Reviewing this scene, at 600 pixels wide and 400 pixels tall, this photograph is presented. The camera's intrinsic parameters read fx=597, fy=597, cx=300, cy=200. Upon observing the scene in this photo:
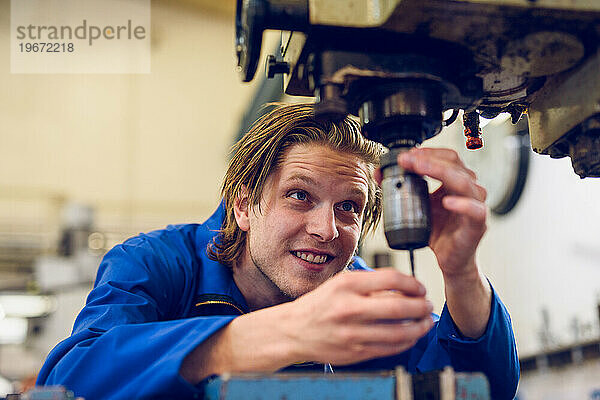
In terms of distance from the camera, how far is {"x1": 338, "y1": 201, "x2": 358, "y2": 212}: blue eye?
3.93 feet

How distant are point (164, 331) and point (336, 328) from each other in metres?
0.23

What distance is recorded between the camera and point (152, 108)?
6.08 m

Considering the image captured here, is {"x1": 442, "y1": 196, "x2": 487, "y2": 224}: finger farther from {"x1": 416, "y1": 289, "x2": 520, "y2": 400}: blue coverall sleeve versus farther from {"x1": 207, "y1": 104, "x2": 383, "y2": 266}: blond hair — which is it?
{"x1": 207, "y1": 104, "x2": 383, "y2": 266}: blond hair

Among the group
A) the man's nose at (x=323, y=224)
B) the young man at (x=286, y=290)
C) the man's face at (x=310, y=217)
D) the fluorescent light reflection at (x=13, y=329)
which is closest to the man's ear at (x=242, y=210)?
the young man at (x=286, y=290)

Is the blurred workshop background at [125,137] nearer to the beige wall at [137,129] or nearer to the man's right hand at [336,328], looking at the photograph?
the beige wall at [137,129]

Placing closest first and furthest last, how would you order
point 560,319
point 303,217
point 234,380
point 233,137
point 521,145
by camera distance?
point 234,380
point 303,217
point 560,319
point 521,145
point 233,137

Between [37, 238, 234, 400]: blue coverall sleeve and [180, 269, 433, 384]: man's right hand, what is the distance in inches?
1.4

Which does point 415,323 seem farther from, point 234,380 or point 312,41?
point 312,41

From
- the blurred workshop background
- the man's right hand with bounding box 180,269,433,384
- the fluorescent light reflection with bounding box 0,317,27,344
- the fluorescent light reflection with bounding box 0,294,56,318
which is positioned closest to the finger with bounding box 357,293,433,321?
the man's right hand with bounding box 180,269,433,384

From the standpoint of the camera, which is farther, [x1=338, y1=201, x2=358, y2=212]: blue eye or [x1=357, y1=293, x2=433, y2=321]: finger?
[x1=338, y1=201, x2=358, y2=212]: blue eye

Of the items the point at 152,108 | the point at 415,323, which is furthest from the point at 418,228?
the point at 152,108

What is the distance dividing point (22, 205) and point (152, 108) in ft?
5.36

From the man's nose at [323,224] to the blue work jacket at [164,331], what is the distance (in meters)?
0.21

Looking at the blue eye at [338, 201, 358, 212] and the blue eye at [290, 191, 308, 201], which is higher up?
the blue eye at [290, 191, 308, 201]
